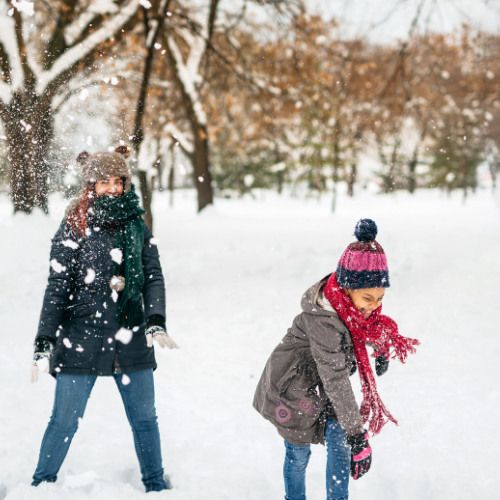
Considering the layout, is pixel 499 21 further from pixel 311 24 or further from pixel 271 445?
pixel 271 445

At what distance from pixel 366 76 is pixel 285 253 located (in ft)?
22.8

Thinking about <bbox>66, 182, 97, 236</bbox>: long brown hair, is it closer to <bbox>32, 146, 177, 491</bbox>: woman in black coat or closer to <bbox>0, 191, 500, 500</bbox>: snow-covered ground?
<bbox>32, 146, 177, 491</bbox>: woman in black coat

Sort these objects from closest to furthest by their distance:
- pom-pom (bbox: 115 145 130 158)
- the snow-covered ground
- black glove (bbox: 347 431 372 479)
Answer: black glove (bbox: 347 431 372 479), pom-pom (bbox: 115 145 130 158), the snow-covered ground

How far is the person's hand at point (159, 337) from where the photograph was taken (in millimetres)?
2260

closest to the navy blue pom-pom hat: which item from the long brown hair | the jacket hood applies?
the jacket hood

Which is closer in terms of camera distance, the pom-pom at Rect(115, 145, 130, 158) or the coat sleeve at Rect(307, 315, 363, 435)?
the coat sleeve at Rect(307, 315, 363, 435)

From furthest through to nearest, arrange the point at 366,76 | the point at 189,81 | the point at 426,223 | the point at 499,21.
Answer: the point at 366,76, the point at 189,81, the point at 426,223, the point at 499,21

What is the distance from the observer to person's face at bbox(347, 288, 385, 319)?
2.02m

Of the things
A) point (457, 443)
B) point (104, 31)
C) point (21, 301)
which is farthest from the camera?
point (104, 31)

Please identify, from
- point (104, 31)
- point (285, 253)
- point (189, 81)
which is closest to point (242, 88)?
point (189, 81)

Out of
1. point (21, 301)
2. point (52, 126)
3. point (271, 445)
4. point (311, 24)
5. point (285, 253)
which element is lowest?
point (271, 445)

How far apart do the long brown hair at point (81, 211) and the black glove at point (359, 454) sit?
1649mm

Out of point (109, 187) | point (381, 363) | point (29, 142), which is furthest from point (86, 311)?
point (29, 142)

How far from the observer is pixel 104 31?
6.48 meters
